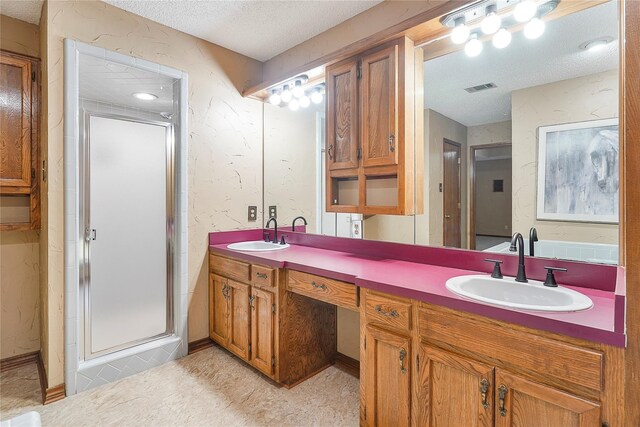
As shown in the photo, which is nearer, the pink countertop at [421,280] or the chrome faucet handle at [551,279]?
the pink countertop at [421,280]

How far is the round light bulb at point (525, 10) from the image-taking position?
4.93 feet

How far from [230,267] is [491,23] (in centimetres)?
226

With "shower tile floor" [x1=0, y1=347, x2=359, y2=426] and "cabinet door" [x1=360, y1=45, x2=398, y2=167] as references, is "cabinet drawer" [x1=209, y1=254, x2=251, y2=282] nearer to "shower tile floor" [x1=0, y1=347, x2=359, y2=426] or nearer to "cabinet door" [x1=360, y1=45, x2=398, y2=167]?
"shower tile floor" [x1=0, y1=347, x2=359, y2=426]

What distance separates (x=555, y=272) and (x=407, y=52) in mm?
1416

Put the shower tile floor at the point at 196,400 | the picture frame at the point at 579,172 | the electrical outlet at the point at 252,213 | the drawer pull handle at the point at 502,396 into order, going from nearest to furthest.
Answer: the drawer pull handle at the point at 502,396
the picture frame at the point at 579,172
the shower tile floor at the point at 196,400
the electrical outlet at the point at 252,213

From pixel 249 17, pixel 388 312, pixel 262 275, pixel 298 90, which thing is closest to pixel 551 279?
pixel 388 312

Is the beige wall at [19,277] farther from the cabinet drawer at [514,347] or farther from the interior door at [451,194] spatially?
the interior door at [451,194]

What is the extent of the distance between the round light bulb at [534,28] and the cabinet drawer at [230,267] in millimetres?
2112

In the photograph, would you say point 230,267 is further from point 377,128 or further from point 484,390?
point 484,390

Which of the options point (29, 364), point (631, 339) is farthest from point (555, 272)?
point (29, 364)

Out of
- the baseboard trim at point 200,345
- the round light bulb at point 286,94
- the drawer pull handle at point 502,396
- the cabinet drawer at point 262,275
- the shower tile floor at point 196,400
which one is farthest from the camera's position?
the round light bulb at point 286,94

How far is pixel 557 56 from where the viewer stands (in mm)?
1498

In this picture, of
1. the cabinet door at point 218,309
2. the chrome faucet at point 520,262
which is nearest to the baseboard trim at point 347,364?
the cabinet door at point 218,309

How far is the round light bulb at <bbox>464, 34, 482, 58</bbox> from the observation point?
1.70 meters
